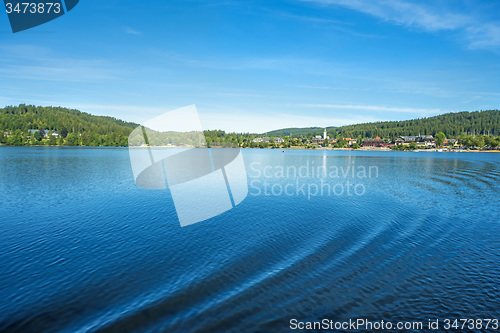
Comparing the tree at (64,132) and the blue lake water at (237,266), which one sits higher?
the tree at (64,132)

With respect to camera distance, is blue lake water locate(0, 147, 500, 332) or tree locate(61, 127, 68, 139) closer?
blue lake water locate(0, 147, 500, 332)

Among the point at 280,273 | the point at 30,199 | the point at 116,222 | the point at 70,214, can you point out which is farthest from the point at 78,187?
the point at 280,273

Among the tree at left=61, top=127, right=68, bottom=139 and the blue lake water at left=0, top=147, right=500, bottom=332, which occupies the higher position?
the tree at left=61, top=127, right=68, bottom=139

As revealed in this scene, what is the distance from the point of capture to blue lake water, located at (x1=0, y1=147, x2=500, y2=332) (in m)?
8.72

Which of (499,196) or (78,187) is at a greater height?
(78,187)

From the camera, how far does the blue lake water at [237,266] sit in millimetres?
8719

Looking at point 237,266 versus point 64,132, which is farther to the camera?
point 64,132

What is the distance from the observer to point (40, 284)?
10.2m

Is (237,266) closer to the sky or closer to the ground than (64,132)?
closer to the ground

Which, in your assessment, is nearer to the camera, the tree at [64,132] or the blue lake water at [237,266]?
the blue lake water at [237,266]

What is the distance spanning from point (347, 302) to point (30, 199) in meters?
26.3

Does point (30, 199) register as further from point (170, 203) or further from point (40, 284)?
point (40, 284)

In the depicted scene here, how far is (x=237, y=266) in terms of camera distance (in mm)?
12062

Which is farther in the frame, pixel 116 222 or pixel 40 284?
pixel 116 222
